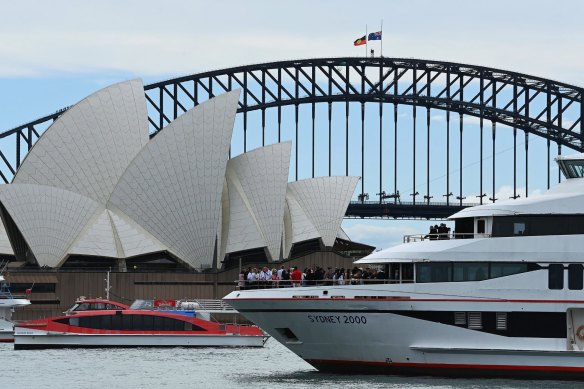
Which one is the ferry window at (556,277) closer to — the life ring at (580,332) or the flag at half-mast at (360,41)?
the life ring at (580,332)

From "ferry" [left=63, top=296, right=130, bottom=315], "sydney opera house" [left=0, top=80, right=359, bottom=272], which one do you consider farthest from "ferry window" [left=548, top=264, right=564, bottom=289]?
"sydney opera house" [left=0, top=80, right=359, bottom=272]

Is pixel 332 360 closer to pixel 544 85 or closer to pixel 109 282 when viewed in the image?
pixel 109 282

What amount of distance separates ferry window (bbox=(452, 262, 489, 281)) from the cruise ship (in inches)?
1.1

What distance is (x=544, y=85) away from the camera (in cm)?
11394

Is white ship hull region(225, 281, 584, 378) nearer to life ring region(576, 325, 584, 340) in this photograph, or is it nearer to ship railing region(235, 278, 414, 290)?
life ring region(576, 325, 584, 340)

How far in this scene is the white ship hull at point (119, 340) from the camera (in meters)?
57.7

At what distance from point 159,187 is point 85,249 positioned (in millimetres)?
5651

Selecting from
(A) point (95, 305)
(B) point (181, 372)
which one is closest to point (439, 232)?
(B) point (181, 372)

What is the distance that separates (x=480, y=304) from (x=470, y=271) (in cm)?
96

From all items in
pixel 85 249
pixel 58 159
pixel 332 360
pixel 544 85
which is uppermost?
pixel 544 85

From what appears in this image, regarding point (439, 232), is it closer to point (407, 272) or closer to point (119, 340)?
point (407, 272)


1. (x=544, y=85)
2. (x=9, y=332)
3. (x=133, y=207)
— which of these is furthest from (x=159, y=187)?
(x=544, y=85)

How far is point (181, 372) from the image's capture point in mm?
44562

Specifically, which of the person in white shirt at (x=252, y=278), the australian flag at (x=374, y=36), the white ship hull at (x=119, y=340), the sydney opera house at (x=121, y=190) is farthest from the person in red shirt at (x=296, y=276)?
the australian flag at (x=374, y=36)
